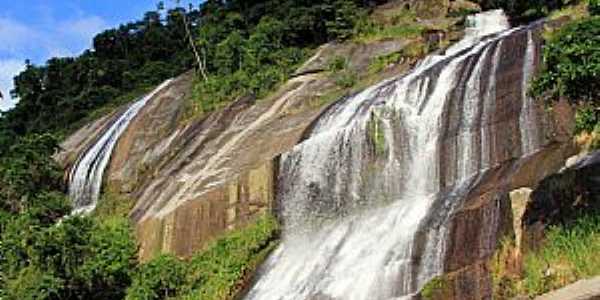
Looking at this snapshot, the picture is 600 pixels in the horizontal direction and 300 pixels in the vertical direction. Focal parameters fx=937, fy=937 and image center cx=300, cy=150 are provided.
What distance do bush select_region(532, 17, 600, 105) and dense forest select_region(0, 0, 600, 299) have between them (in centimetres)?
2

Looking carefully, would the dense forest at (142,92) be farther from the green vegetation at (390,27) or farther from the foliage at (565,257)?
the foliage at (565,257)

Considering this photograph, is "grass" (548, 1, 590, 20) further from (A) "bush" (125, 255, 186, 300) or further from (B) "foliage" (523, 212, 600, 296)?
(B) "foliage" (523, 212, 600, 296)

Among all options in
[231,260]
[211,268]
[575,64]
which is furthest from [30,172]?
[575,64]

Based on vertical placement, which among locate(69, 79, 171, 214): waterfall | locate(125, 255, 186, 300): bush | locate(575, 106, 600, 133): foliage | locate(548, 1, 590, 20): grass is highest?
locate(548, 1, 590, 20): grass

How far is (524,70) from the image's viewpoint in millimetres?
20578

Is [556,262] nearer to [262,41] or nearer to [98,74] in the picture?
[262,41]

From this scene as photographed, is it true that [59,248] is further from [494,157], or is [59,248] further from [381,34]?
[381,34]

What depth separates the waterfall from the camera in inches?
1266

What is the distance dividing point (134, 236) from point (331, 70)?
10.1 m

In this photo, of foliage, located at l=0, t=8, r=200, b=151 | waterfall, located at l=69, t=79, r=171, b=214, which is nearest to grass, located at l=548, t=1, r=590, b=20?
waterfall, located at l=69, t=79, r=171, b=214

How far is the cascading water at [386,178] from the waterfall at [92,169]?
1086cm

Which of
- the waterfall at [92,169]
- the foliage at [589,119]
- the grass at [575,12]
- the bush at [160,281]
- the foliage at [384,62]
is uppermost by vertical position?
the grass at [575,12]

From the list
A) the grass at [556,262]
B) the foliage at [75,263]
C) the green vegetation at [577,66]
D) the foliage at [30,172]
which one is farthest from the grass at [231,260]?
the foliage at [30,172]

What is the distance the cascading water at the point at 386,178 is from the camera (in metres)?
16.9
